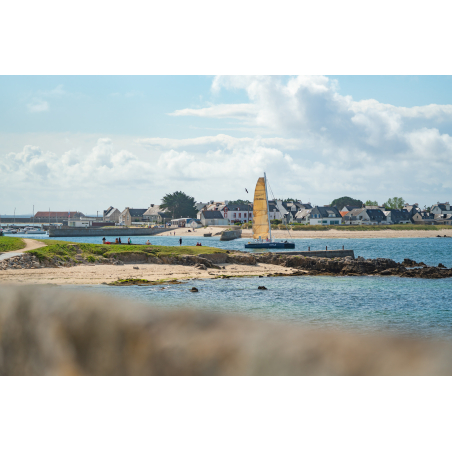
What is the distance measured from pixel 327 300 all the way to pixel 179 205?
92817 millimetres

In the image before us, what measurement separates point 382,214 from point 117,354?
4258 inches

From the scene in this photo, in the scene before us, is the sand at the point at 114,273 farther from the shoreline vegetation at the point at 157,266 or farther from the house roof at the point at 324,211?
the house roof at the point at 324,211

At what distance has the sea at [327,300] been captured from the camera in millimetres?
14078

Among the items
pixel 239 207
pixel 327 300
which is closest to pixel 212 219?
pixel 239 207

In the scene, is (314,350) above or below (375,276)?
above

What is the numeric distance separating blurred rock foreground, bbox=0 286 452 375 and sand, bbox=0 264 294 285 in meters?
11.7

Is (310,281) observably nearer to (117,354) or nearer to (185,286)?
(185,286)

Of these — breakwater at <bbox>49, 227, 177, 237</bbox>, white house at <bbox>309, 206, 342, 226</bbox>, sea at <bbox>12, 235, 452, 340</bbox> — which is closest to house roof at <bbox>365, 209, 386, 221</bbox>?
white house at <bbox>309, 206, 342, 226</bbox>

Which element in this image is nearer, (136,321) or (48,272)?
(136,321)

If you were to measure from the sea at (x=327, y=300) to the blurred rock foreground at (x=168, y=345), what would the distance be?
8213 millimetres

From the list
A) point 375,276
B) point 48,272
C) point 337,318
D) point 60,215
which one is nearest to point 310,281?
point 375,276

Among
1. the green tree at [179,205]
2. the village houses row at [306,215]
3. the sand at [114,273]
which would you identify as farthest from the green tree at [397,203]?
the sand at [114,273]

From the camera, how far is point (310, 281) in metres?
23.9

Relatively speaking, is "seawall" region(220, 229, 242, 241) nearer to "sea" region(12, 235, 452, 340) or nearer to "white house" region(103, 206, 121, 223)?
"sea" region(12, 235, 452, 340)
